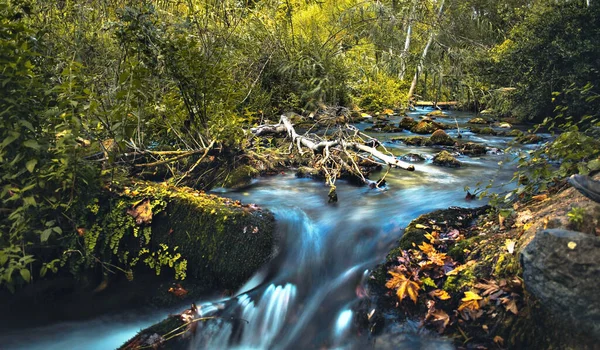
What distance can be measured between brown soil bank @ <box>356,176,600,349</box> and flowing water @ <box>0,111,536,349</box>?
0.60 ft

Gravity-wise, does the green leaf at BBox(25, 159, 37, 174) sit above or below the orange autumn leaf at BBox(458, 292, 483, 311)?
above

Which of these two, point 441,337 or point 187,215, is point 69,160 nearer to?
point 187,215

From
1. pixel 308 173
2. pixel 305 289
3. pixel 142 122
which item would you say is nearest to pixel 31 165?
pixel 142 122

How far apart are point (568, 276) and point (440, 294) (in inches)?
34.5

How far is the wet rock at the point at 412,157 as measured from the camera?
7.29 m

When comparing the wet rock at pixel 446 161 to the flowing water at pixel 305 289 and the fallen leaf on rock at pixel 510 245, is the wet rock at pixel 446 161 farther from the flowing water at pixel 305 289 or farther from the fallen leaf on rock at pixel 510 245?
the fallen leaf on rock at pixel 510 245

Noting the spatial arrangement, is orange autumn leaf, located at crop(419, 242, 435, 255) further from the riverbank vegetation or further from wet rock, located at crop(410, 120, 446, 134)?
wet rock, located at crop(410, 120, 446, 134)

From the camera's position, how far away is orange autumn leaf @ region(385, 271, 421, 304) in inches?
113

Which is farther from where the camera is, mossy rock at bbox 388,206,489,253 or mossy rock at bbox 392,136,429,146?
mossy rock at bbox 392,136,429,146

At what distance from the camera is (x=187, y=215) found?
3.69 meters

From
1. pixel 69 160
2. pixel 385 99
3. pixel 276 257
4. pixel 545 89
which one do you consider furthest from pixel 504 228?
pixel 385 99

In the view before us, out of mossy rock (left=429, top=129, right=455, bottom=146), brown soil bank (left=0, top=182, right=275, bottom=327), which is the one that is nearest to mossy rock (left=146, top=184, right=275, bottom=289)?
brown soil bank (left=0, top=182, right=275, bottom=327)

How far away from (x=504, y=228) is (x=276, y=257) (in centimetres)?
205

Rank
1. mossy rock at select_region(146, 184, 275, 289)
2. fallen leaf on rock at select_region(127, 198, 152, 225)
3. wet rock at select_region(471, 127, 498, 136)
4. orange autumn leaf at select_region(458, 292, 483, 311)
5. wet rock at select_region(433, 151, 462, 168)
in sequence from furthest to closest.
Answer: wet rock at select_region(471, 127, 498, 136) < wet rock at select_region(433, 151, 462, 168) < fallen leaf on rock at select_region(127, 198, 152, 225) < mossy rock at select_region(146, 184, 275, 289) < orange autumn leaf at select_region(458, 292, 483, 311)
